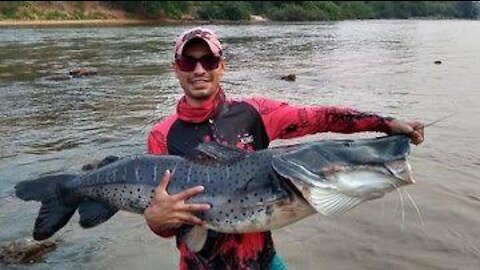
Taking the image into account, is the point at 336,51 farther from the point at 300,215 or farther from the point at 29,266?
the point at 300,215

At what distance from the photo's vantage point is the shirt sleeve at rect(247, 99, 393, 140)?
359 centimetres

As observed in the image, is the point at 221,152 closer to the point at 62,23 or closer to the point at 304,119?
the point at 304,119

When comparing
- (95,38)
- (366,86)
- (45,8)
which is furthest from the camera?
(45,8)

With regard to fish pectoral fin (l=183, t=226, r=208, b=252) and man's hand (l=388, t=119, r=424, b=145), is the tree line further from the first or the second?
man's hand (l=388, t=119, r=424, b=145)

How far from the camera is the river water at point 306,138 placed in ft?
21.1

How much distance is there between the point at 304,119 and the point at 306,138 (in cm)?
721

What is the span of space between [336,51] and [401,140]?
28546mm

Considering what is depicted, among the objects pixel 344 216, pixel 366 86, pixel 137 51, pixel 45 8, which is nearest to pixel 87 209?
pixel 344 216

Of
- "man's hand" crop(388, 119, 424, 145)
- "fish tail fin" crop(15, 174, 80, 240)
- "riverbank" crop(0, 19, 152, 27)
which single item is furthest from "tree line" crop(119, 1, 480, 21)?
"man's hand" crop(388, 119, 424, 145)

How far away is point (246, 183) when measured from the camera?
3.21m

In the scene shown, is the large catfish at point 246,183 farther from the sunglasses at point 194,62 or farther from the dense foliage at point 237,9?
the dense foliage at point 237,9

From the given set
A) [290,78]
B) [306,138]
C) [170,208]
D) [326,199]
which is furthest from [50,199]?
[290,78]

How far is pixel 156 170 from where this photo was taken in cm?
343

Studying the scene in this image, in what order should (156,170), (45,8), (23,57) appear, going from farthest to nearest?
(45,8) → (23,57) → (156,170)
